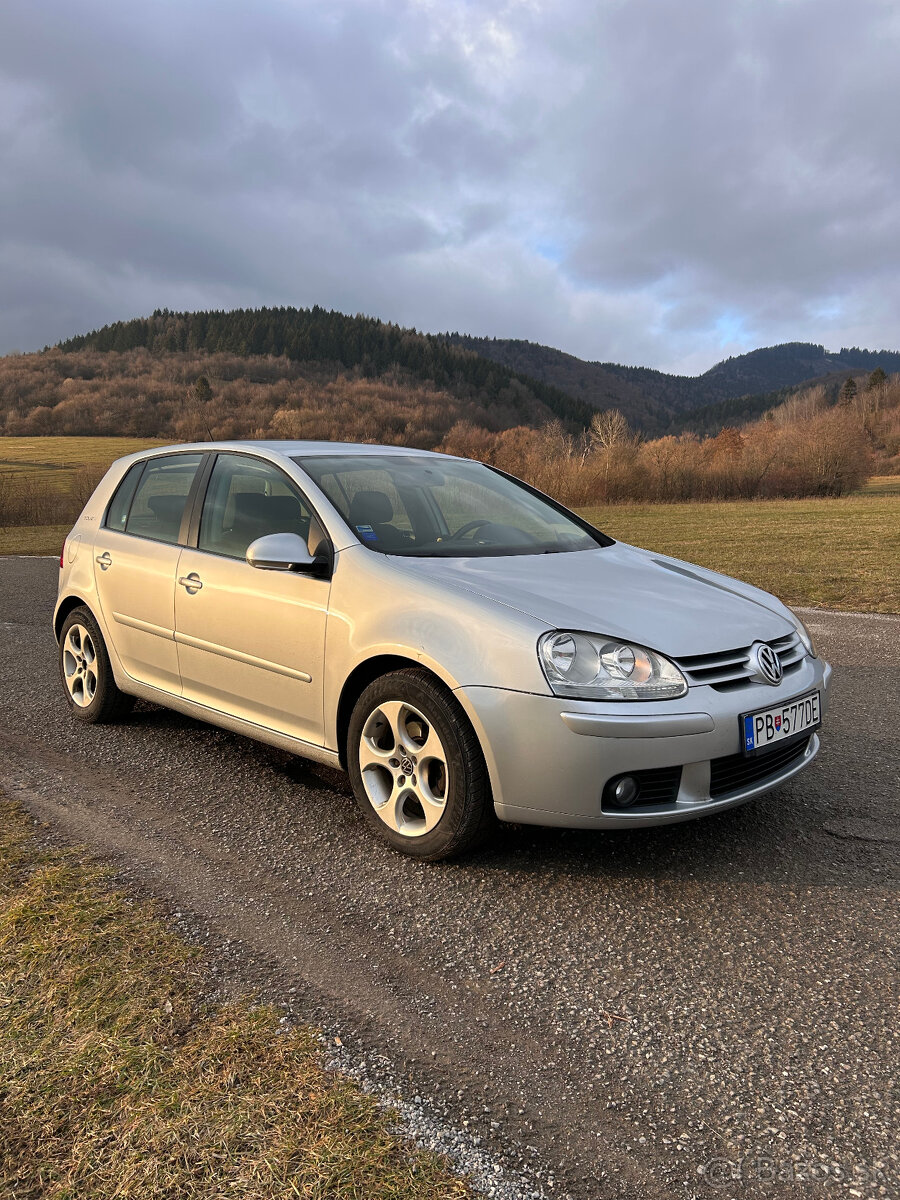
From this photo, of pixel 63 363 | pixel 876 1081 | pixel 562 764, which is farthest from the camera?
pixel 63 363

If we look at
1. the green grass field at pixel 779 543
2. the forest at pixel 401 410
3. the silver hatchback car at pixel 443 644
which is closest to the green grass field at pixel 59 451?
the forest at pixel 401 410

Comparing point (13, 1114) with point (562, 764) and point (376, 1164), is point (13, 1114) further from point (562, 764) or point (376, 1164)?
point (562, 764)

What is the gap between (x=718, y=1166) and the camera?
1831 mm

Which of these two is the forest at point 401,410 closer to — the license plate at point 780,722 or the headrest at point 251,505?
the headrest at point 251,505

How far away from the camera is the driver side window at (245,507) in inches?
154

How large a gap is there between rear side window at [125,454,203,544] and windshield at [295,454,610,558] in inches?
31.7

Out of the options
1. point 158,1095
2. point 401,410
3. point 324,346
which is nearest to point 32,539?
point 158,1095

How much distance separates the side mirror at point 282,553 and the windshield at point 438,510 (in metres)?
0.25

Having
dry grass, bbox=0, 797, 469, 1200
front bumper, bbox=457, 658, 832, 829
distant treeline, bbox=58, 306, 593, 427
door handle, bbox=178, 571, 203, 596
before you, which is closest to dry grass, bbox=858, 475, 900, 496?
distant treeline, bbox=58, 306, 593, 427

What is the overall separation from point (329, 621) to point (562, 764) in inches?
44.9

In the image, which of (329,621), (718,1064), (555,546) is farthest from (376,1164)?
(555,546)

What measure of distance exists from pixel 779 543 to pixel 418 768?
1833 centimetres

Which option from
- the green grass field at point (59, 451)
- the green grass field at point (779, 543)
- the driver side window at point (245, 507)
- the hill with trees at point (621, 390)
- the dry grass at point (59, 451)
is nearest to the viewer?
the driver side window at point (245, 507)

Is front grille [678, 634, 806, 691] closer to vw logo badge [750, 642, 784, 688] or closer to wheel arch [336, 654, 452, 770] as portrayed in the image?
vw logo badge [750, 642, 784, 688]
